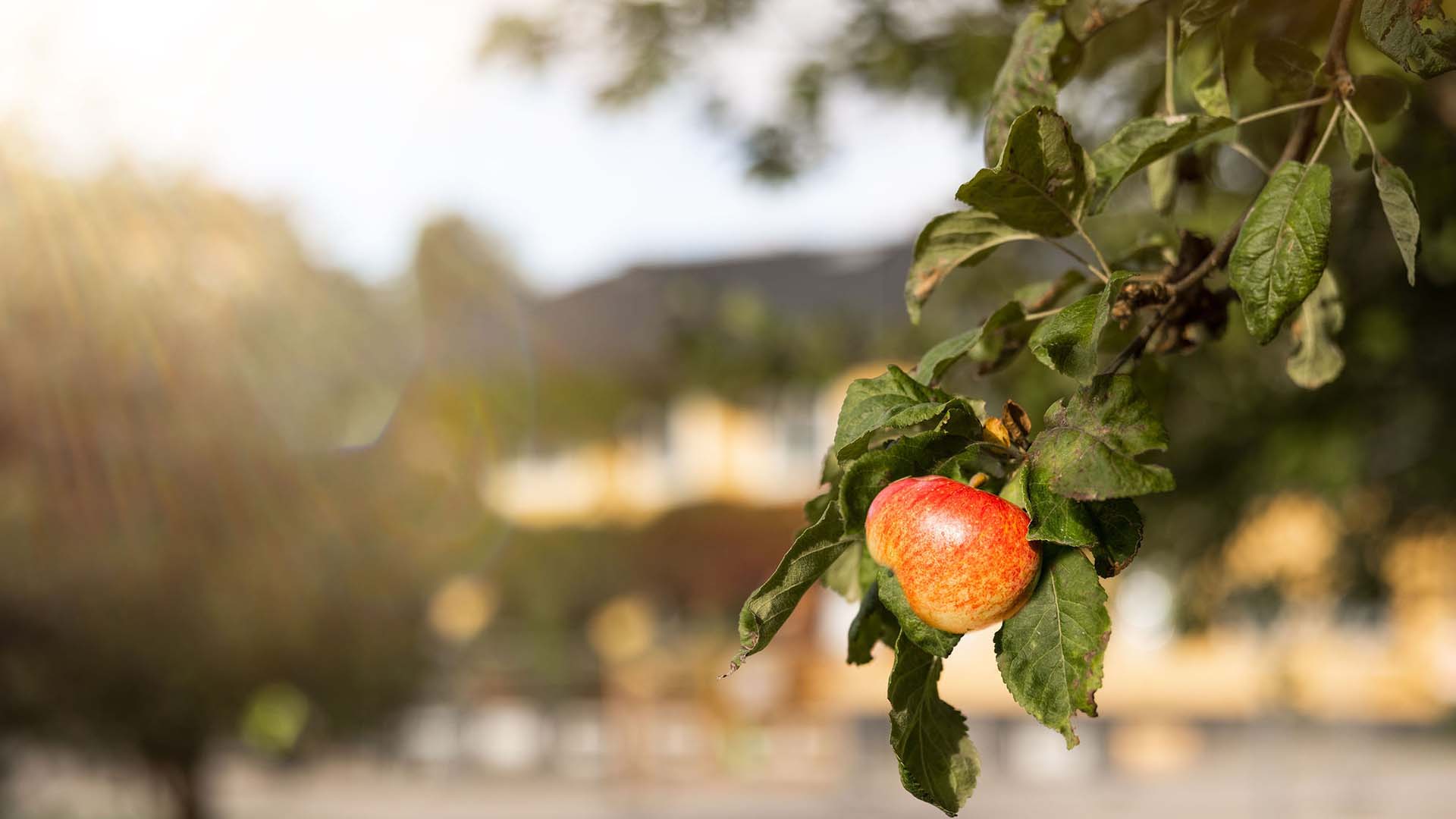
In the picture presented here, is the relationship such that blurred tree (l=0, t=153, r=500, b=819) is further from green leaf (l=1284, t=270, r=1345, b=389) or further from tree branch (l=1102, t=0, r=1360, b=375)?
tree branch (l=1102, t=0, r=1360, b=375)

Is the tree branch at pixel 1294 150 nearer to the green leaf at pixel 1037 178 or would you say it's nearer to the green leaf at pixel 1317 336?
the green leaf at pixel 1037 178

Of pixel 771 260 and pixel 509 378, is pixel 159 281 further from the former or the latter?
pixel 771 260

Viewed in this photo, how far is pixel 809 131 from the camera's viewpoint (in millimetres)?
4711

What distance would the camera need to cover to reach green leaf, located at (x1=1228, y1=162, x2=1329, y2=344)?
1219mm

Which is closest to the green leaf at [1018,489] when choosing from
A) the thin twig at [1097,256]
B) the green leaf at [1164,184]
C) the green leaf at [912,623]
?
the green leaf at [912,623]

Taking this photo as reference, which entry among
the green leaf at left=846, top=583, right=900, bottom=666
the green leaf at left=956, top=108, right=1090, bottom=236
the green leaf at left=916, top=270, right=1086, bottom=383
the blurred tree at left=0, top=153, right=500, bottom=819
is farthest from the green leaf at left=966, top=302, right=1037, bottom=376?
the blurred tree at left=0, top=153, right=500, bottom=819

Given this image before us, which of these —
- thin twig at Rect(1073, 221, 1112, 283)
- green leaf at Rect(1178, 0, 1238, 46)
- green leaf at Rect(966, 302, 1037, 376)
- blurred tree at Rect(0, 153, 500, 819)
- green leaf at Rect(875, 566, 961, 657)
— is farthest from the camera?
blurred tree at Rect(0, 153, 500, 819)

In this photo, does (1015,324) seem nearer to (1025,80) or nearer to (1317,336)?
(1025,80)

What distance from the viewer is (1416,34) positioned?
125cm

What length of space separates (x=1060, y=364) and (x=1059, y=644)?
22 cm

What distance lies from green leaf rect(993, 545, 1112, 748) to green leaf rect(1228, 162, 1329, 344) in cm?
29

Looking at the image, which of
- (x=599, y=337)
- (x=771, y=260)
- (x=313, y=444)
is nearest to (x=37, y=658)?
(x=313, y=444)

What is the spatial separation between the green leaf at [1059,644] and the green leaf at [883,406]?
0.15 meters

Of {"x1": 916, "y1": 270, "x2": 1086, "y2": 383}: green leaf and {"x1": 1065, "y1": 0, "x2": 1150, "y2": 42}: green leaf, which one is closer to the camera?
{"x1": 916, "y1": 270, "x2": 1086, "y2": 383}: green leaf
